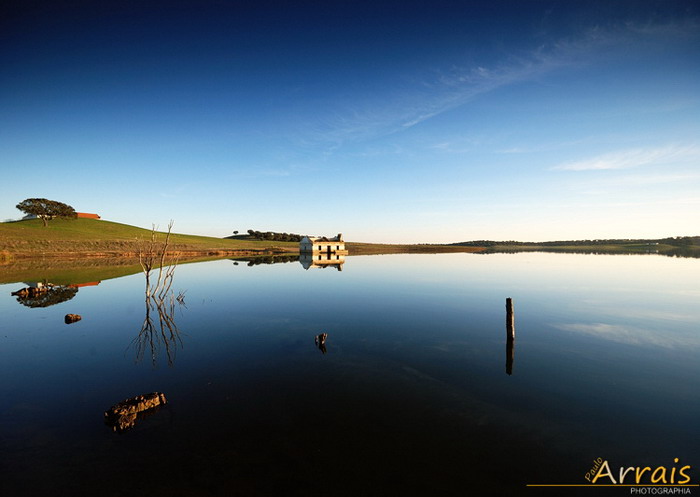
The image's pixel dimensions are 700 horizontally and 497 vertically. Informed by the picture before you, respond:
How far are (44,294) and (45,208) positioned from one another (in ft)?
314

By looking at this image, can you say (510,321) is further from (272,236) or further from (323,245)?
(272,236)

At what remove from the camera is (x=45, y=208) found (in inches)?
3784

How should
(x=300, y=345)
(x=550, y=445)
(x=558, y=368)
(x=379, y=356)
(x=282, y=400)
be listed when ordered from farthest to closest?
1. (x=300, y=345)
2. (x=379, y=356)
3. (x=558, y=368)
4. (x=282, y=400)
5. (x=550, y=445)

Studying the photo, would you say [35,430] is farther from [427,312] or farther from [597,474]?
[427,312]

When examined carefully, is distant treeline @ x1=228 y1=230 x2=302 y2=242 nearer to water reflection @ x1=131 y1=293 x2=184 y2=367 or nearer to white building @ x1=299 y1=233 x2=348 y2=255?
white building @ x1=299 y1=233 x2=348 y2=255

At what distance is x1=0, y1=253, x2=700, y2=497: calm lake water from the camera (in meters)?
7.63

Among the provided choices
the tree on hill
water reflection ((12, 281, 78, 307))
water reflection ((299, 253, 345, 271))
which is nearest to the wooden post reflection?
water reflection ((12, 281, 78, 307))

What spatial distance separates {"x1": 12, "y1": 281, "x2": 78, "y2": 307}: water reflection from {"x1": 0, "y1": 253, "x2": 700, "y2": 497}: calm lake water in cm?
267

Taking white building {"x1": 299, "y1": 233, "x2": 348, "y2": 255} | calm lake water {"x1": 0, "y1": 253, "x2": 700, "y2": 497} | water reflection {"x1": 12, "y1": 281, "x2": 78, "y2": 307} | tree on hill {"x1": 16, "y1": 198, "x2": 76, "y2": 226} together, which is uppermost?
tree on hill {"x1": 16, "y1": 198, "x2": 76, "y2": 226}

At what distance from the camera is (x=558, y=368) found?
1480 centimetres

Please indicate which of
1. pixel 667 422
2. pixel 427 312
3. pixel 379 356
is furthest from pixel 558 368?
pixel 427 312

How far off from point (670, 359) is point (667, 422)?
833 centimetres

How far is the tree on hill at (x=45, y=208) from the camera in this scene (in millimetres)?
91375

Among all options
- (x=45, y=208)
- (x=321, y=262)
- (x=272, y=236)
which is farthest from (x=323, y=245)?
(x=45, y=208)
